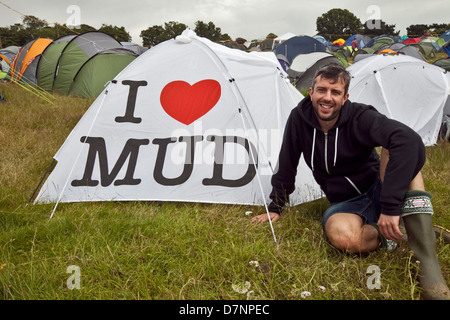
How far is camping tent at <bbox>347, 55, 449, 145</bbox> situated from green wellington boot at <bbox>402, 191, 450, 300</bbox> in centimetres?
370

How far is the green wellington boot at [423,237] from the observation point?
1.63 meters

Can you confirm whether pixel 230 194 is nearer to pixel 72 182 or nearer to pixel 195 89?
pixel 195 89

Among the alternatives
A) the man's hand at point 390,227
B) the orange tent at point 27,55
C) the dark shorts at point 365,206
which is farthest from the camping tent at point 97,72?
the man's hand at point 390,227

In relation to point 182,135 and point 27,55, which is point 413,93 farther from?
point 27,55

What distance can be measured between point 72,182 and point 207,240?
1.44m

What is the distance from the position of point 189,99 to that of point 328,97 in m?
1.42

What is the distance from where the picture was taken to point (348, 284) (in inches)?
68.2

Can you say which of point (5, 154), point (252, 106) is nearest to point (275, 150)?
point (252, 106)

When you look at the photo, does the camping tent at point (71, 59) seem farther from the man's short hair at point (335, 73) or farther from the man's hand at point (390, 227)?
the man's hand at point (390, 227)

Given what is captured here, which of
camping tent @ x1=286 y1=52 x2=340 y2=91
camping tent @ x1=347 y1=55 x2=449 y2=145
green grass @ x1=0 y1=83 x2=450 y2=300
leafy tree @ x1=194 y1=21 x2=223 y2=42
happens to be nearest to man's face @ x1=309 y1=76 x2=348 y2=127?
green grass @ x1=0 y1=83 x2=450 y2=300

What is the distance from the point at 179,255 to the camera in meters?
2.03

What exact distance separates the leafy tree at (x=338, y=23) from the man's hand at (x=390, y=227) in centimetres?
5803

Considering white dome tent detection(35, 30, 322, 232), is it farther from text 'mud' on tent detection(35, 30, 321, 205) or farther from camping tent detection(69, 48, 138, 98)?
camping tent detection(69, 48, 138, 98)

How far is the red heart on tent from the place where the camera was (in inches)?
114
